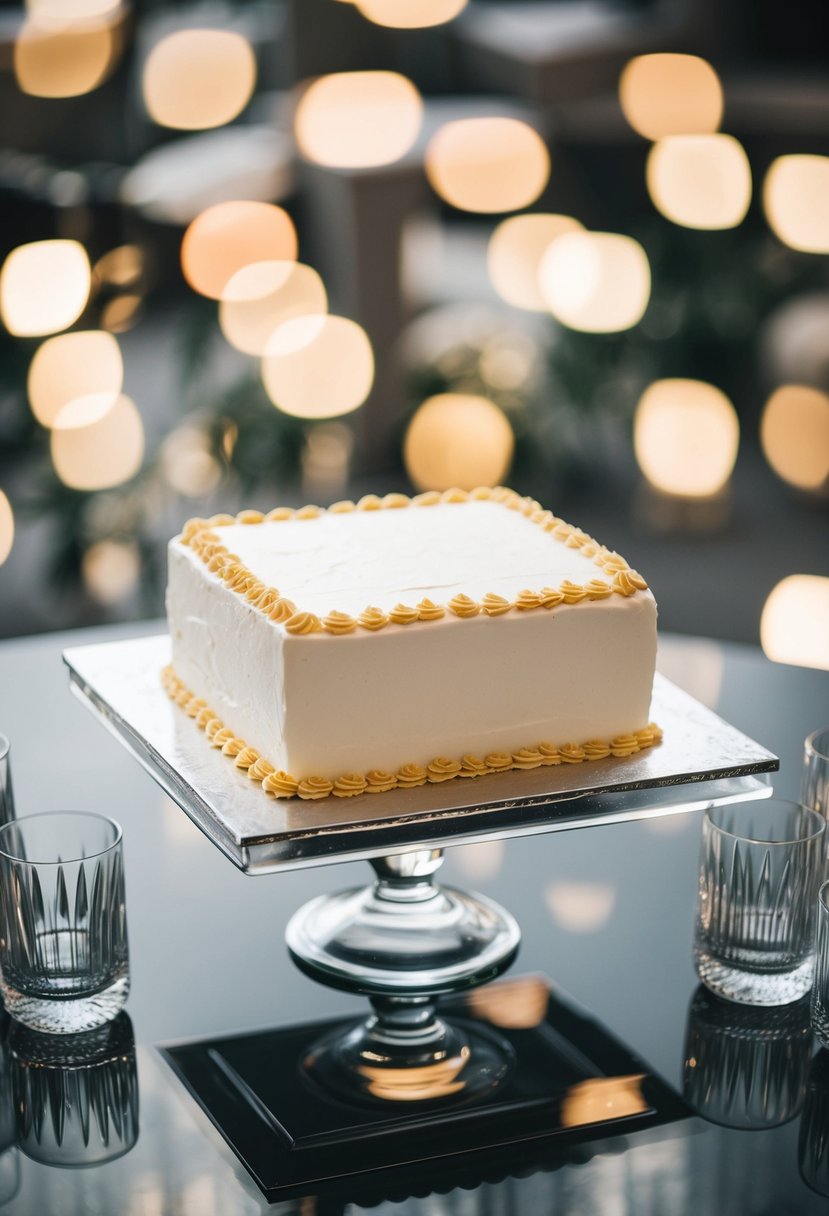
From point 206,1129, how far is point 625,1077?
0.33 metres

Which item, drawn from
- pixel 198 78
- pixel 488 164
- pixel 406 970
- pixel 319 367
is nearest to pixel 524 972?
pixel 406 970

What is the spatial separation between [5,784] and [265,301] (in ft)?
10.3

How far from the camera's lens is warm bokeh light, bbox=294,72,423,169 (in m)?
4.69

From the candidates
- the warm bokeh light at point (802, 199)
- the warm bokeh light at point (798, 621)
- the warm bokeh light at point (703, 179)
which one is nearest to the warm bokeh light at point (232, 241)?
the warm bokeh light at point (703, 179)

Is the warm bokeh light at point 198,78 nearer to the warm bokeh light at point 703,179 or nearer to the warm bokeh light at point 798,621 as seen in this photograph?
the warm bokeh light at point 703,179

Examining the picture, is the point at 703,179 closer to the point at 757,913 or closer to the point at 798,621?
the point at 798,621

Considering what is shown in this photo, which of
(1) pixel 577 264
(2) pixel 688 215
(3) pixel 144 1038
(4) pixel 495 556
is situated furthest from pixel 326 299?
(3) pixel 144 1038

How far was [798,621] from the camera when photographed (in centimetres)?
386

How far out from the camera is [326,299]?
477 cm

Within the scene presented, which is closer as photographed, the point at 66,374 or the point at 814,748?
the point at 814,748

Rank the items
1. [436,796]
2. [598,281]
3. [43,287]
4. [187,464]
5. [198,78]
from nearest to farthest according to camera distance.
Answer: [436,796], [187,464], [43,287], [598,281], [198,78]

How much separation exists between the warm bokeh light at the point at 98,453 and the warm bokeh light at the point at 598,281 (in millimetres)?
1203

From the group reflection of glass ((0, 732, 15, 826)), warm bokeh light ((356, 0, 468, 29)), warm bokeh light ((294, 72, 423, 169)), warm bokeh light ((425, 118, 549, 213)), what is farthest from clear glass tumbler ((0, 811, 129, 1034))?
warm bokeh light ((356, 0, 468, 29))

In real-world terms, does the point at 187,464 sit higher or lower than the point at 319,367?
lower
